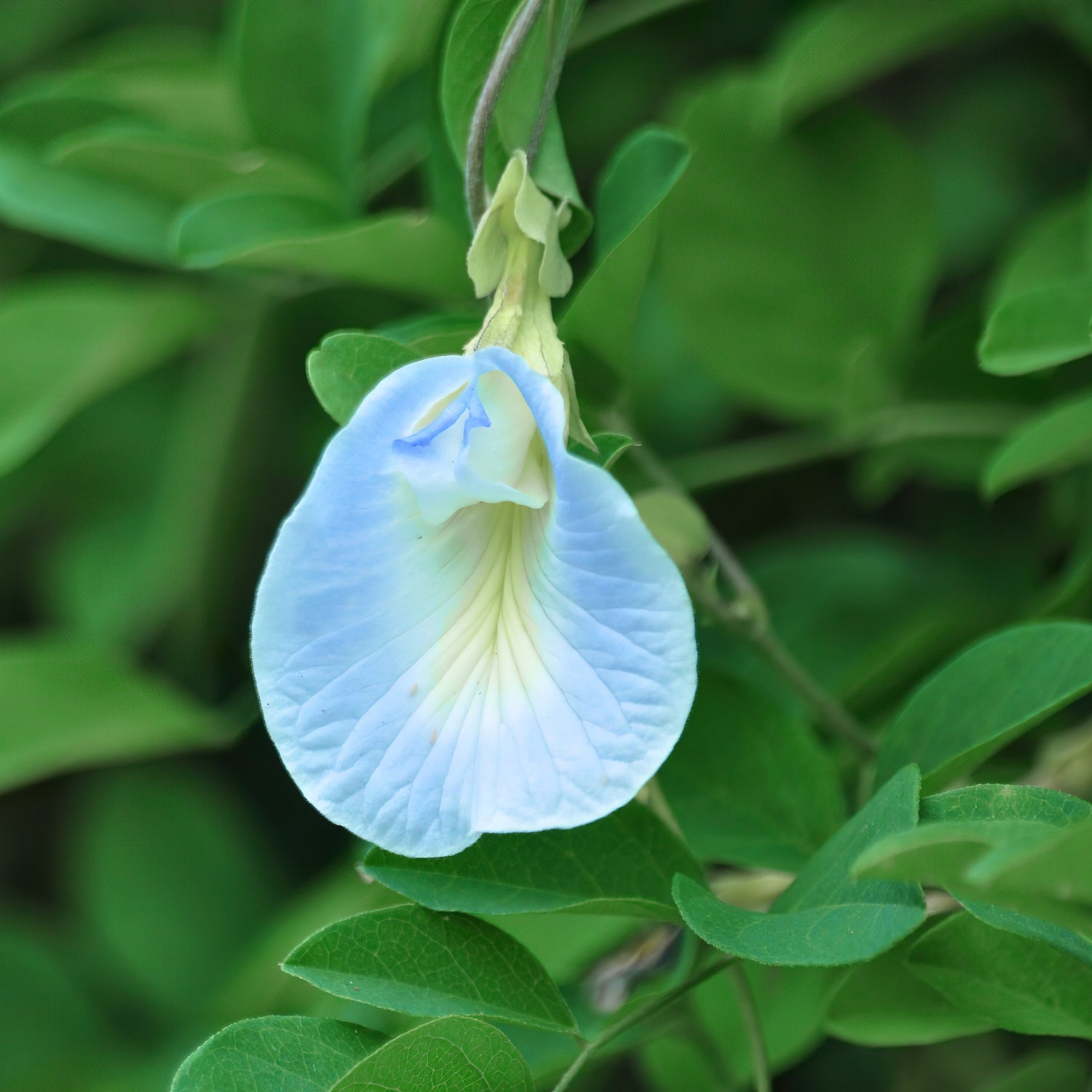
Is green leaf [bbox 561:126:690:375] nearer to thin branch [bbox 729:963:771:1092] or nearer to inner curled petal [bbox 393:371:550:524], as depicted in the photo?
inner curled petal [bbox 393:371:550:524]

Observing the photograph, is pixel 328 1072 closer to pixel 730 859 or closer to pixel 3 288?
pixel 730 859

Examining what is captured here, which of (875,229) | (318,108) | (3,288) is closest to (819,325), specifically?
(875,229)

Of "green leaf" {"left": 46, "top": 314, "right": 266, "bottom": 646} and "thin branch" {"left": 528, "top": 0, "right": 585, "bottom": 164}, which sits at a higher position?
"thin branch" {"left": 528, "top": 0, "right": 585, "bottom": 164}

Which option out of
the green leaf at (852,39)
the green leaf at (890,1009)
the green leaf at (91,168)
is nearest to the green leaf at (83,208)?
the green leaf at (91,168)

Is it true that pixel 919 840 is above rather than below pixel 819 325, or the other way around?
above

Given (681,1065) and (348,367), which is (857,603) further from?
(348,367)

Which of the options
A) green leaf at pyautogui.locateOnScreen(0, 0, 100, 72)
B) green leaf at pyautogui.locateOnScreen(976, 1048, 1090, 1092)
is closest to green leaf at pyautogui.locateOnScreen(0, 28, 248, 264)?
green leaf at pyautogui.locateOnScreen(0, 0, 100, 72)

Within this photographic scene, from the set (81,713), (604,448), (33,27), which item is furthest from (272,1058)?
(33,27)
